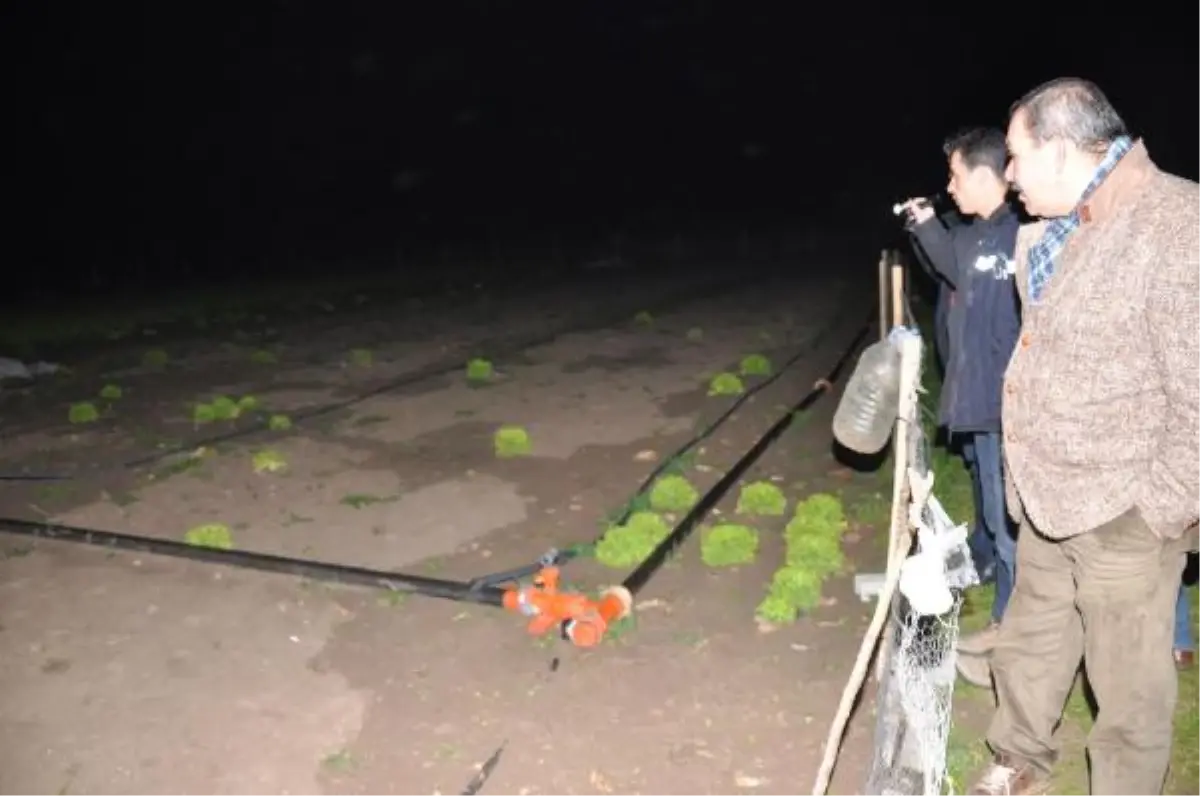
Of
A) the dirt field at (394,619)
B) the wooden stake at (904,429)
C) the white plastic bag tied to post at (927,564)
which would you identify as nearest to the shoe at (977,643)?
the dirt field at (394,619)

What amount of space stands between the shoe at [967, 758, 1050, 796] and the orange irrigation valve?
66.4 inches

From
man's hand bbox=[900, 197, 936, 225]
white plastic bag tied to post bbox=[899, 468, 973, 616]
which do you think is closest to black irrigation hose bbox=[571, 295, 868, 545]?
man's hand bbox=[900, 197, 936, 225]

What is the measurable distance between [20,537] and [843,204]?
2482cm

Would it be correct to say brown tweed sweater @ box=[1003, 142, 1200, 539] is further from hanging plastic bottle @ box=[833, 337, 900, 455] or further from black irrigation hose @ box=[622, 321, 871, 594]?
black irrigation hose @ box=[622, 321, 871, 594]

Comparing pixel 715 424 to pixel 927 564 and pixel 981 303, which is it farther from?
pixel 927 564

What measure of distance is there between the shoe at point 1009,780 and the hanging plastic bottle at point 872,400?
1.18 m

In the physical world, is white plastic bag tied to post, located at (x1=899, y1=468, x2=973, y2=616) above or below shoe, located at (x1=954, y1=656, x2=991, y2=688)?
above

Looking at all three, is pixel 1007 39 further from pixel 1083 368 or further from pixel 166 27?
pixel 1083 368

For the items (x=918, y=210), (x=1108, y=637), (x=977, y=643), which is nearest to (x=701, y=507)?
(x=977, y=643)

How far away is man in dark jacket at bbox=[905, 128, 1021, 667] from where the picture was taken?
3.57 metres

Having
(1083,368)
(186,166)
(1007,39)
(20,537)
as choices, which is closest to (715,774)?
(1083,368)

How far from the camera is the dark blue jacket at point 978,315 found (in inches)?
142

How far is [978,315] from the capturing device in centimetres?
368

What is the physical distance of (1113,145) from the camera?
8.07 ft
